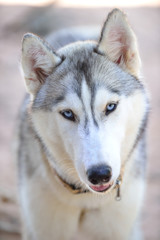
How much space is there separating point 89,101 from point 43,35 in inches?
252

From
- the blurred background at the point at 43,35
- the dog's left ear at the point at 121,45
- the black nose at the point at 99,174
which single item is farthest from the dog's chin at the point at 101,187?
the blurred background at the point at 43,35

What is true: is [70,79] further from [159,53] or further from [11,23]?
[11,23]

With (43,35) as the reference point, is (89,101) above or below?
above

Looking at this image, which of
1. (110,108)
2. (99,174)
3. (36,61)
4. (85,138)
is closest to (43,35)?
(36,61)

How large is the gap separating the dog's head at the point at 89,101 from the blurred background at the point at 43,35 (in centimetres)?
171

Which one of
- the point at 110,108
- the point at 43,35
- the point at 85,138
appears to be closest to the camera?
the point at 85,138

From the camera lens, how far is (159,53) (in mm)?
8945

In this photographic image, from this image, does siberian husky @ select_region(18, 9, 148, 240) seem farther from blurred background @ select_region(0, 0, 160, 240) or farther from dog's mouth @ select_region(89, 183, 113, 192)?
blurred background @ select_region(0, 0, 160, 240)

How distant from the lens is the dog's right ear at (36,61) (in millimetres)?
3416

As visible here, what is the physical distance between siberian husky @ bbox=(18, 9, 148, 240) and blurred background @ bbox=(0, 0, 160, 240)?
1.23m

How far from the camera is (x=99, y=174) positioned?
298 cm

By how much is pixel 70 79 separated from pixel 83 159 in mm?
625

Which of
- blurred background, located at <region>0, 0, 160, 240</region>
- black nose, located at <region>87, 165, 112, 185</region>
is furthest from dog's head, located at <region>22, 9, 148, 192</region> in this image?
blurred background, located at <region>0, 0, 160, 240</region>

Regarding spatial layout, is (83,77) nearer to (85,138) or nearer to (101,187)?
(85,138)
